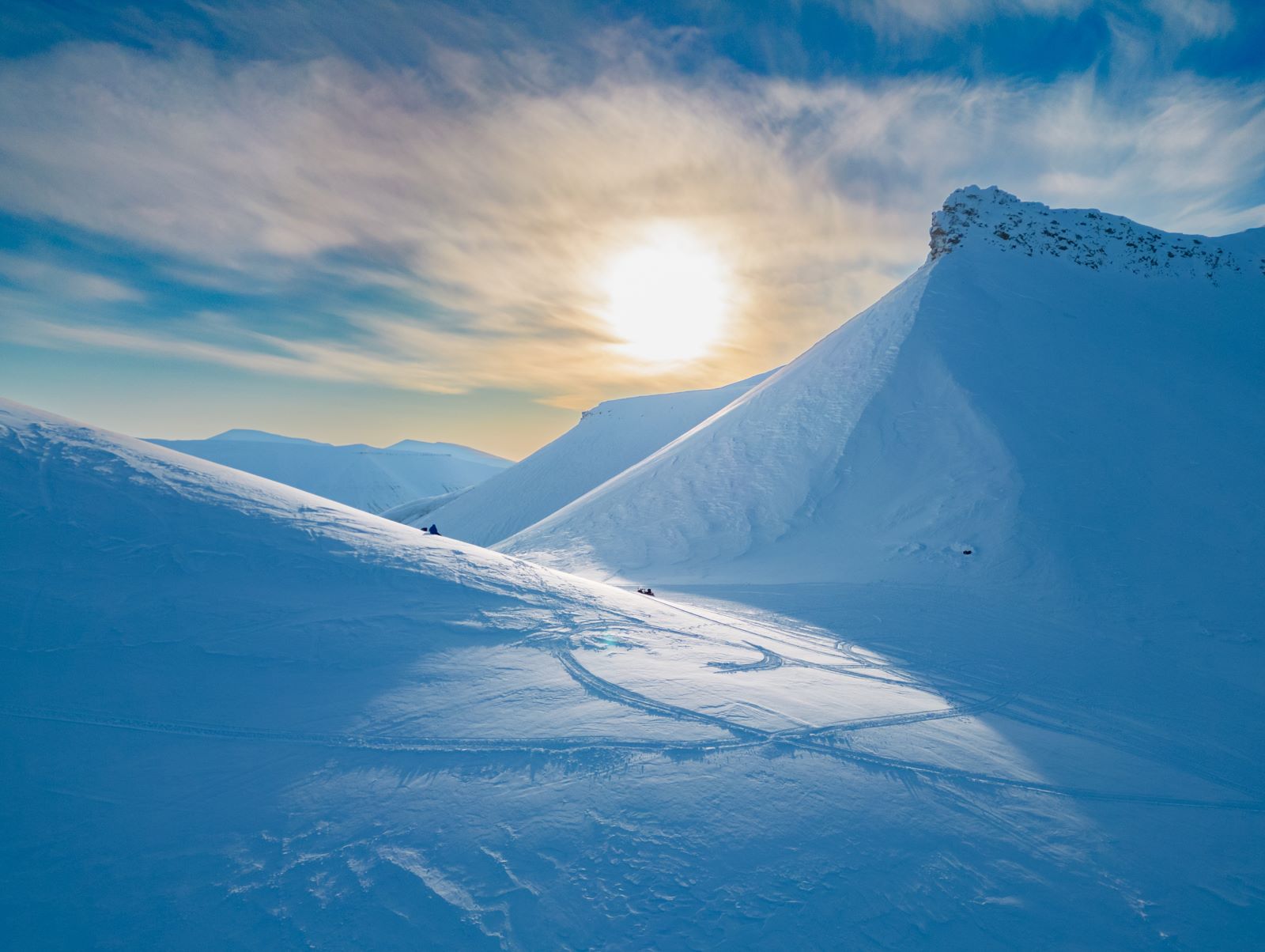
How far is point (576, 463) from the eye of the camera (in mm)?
48188

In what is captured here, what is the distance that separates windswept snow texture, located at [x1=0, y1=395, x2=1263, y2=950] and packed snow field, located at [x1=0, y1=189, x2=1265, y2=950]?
0.07 feet

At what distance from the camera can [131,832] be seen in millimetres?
3217

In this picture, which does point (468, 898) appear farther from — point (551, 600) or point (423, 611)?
point (551, 600)

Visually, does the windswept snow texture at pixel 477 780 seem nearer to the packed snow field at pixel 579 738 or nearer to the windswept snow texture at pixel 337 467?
the packed snow field at pixel 579 738

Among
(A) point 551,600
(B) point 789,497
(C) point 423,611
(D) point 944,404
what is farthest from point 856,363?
(C) point 423,611

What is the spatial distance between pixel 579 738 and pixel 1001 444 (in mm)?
15094

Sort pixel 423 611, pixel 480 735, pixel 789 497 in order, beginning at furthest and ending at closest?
pixel 789 497 < pixel 423 611 < pixel 480 735

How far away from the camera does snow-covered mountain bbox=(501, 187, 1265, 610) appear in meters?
12.4

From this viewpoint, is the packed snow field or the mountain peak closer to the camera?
the packed snow field

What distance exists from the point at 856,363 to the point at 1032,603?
1159 cm

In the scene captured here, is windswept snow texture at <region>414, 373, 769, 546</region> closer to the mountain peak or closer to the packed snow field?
the mountain peak

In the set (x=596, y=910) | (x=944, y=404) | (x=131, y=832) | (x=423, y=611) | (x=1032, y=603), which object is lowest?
(x=131, y=832)

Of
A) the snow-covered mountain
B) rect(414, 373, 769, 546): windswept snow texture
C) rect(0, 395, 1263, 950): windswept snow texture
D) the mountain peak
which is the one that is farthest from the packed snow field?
rect(414, 373, 769, 546): windswept snow texture

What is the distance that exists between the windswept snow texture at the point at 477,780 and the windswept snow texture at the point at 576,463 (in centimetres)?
3254
